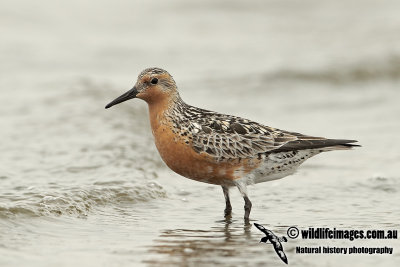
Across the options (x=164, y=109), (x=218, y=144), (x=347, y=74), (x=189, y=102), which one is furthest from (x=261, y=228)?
(x=347, y=74)

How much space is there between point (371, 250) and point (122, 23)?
18.8m

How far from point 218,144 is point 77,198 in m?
2.19

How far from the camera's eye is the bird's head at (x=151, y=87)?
1047 centimetres

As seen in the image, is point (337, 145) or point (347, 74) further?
point (347, 74)

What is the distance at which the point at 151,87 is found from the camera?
34.4ft

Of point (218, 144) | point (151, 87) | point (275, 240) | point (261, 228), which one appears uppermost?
point (151, 87)

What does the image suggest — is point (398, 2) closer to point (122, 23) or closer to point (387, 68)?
point (387, 68)

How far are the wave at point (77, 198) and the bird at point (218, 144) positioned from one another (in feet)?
4.39

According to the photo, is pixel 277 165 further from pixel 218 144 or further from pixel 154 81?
pixel 154 81

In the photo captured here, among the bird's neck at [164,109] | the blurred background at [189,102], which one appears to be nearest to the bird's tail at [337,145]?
the blurred background at [189,102]

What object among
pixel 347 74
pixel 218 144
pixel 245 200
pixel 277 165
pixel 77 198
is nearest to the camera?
pixel 218 144

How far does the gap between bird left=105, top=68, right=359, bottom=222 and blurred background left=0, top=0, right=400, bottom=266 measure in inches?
24.4

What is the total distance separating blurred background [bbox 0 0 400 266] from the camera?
30.2 feet

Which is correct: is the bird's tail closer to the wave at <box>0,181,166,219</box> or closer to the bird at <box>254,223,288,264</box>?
the bird at <box>254,223,288,264</box>
